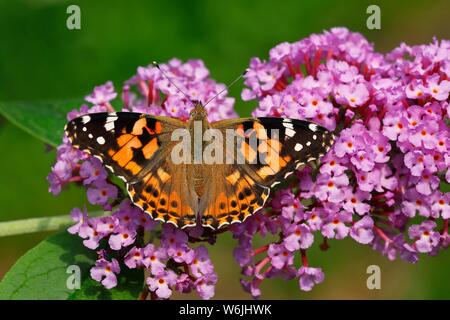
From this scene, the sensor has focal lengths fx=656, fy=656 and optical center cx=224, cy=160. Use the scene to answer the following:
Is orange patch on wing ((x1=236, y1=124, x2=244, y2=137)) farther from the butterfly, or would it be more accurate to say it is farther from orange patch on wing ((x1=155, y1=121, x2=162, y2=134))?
orange patch on wing ((x1=155, y1=121, x2=162, y2=134))

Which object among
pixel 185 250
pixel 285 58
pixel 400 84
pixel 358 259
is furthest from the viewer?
pixel 358 259

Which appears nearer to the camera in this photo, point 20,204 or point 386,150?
point 386,150

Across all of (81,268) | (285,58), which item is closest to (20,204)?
(81,268)

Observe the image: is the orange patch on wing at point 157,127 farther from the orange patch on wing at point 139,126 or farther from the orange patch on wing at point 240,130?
the orange patch on wing at point 240,130

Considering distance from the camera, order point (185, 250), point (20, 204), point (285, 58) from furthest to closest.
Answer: point (20, 204) → point (285, 58) → point (185, 250)

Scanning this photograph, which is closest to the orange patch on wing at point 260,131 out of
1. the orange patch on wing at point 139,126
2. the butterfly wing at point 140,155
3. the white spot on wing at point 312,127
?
the white spot on wing at point 312,127
